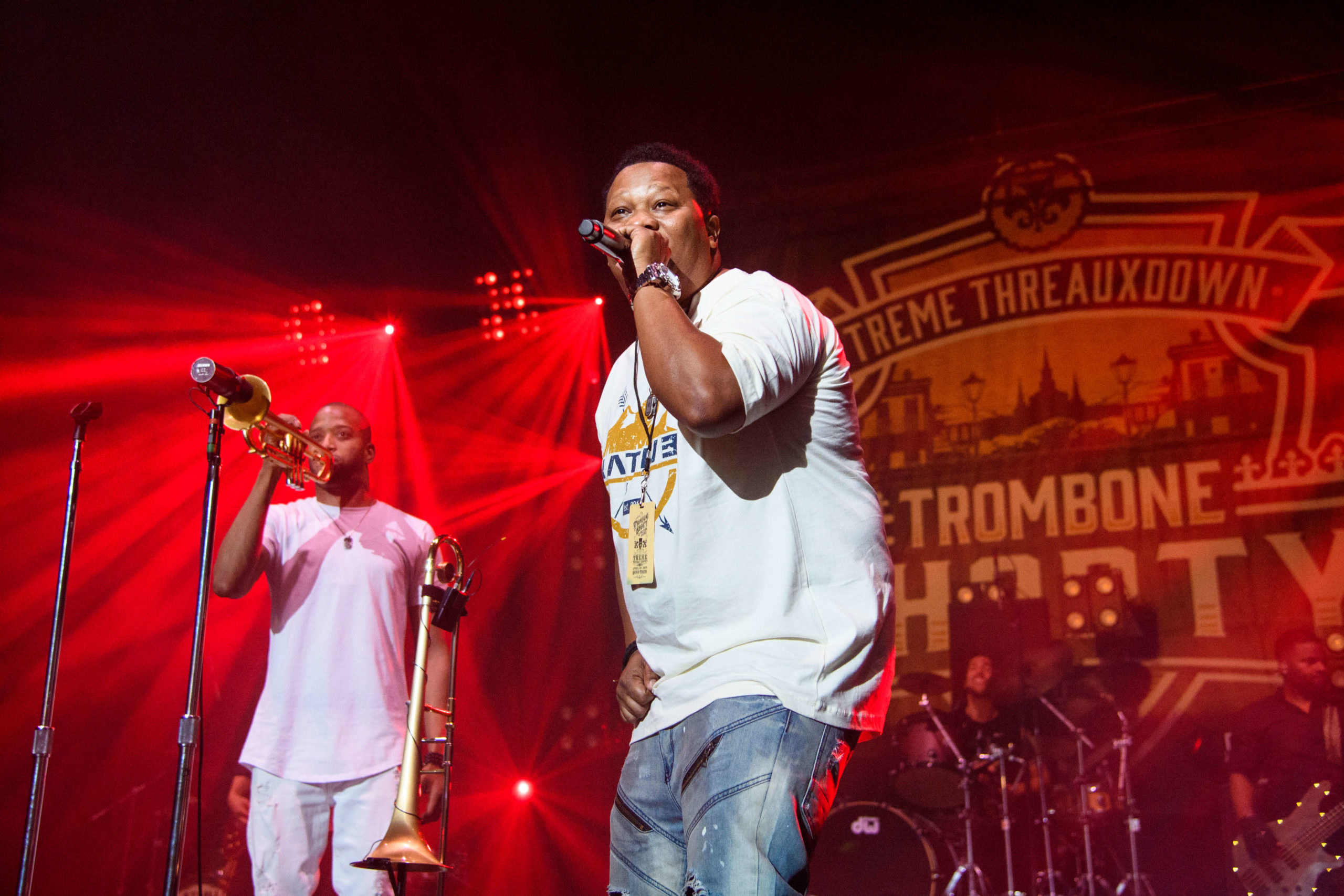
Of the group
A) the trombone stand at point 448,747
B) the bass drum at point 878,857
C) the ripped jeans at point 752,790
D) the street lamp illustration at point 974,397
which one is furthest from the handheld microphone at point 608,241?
the street lamp illustration at point 974,397

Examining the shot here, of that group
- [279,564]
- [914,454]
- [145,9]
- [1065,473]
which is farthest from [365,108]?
[1065,473]

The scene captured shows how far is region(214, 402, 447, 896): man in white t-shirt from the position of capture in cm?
337

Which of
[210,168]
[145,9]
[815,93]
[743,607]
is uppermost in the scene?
[815,93]

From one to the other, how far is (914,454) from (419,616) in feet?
13.2

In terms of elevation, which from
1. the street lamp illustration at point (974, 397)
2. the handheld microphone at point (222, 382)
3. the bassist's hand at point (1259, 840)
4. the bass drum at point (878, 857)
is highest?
the street lamp illustration at point (974, 397)

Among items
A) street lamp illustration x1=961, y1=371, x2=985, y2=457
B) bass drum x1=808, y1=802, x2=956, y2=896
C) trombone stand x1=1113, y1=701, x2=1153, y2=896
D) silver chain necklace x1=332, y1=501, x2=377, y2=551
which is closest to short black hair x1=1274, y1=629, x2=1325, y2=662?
trombone stand x1=1113, y1=701, x2=1153, y2=896

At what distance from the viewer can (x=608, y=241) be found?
189 cm

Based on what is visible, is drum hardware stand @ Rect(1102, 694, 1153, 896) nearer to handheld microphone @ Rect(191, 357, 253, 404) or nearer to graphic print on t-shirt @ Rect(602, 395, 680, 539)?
graphic print on t-shirt @ Rect(602, 395, 680, 539)

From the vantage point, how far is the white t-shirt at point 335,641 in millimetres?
3461

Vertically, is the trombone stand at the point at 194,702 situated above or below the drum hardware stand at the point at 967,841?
above

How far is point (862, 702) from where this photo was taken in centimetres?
157

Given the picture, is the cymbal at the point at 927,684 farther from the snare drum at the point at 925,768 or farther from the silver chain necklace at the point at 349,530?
the silver chain necklace at the point at 349,530

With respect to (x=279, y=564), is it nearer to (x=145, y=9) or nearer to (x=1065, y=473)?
(x=145, y=9)

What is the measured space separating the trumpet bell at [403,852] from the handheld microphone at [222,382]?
54.2 inches
